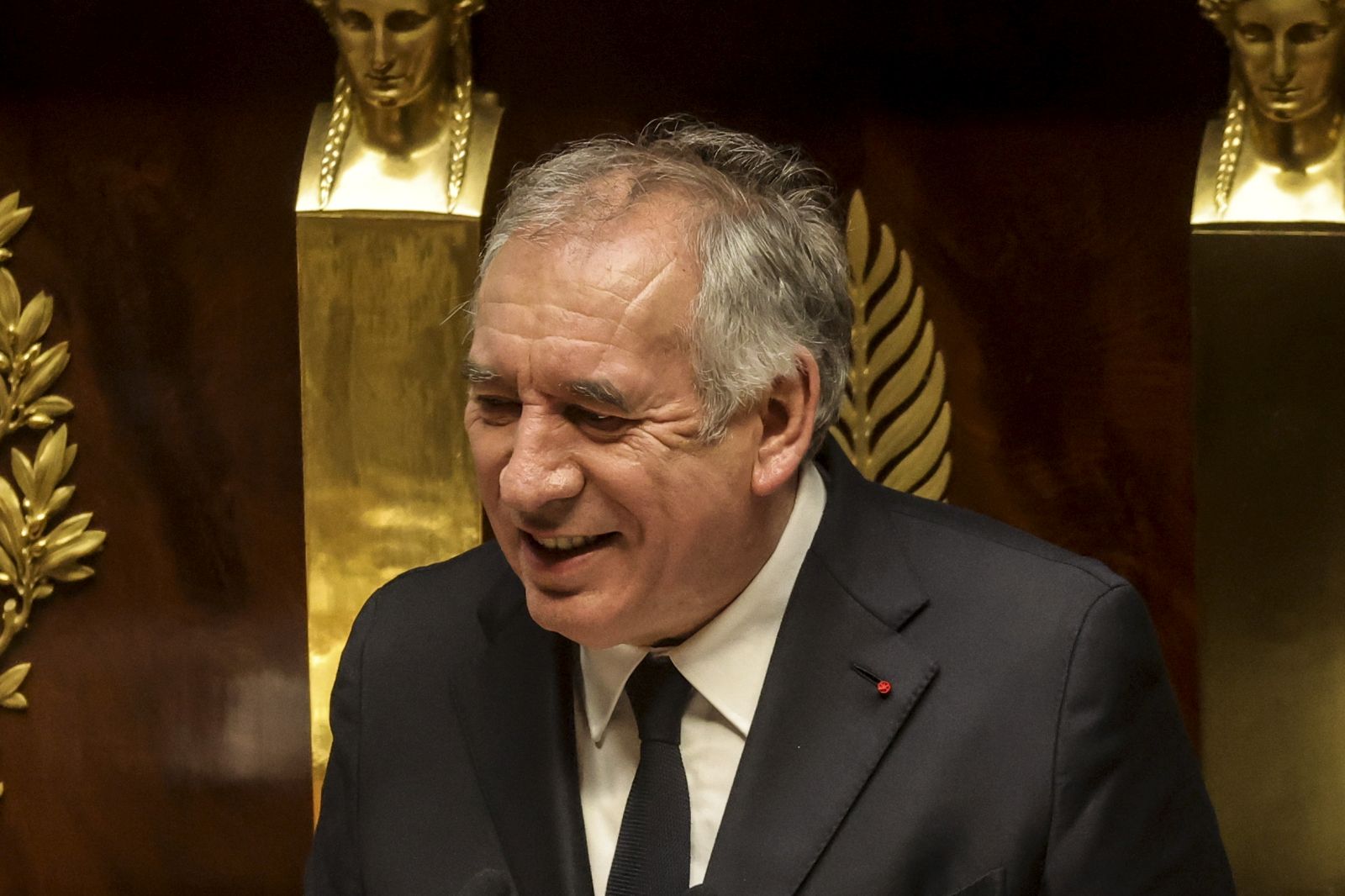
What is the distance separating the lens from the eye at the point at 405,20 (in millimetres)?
2266

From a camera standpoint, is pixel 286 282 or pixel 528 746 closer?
pixel 528 746

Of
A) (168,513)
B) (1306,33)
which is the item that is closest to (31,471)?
(168,513)

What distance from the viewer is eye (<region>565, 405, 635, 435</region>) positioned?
1.65m

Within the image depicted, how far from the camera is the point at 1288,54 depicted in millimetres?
2193

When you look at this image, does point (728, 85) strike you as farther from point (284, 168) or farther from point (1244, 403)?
point (1244, 403)

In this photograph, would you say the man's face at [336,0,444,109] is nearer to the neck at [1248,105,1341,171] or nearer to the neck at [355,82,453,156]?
the neck at [355,82,453,156]

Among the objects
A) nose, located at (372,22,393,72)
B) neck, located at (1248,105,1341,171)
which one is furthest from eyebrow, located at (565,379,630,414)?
neck, located at (1248,105,1341,171)

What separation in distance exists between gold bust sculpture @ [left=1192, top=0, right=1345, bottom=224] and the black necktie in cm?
100

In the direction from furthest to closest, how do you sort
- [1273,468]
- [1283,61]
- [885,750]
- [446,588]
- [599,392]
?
[1273,468] → [1283,61] → [446,588] → [885,750] → [599,392]

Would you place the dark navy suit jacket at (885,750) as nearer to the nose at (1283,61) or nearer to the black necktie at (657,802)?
the black necktie at (657,802)

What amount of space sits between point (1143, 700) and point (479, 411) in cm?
70

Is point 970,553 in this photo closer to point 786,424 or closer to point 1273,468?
point 786,424

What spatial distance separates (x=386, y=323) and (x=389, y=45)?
1.18 ft

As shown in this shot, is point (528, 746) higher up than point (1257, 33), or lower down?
lower down
